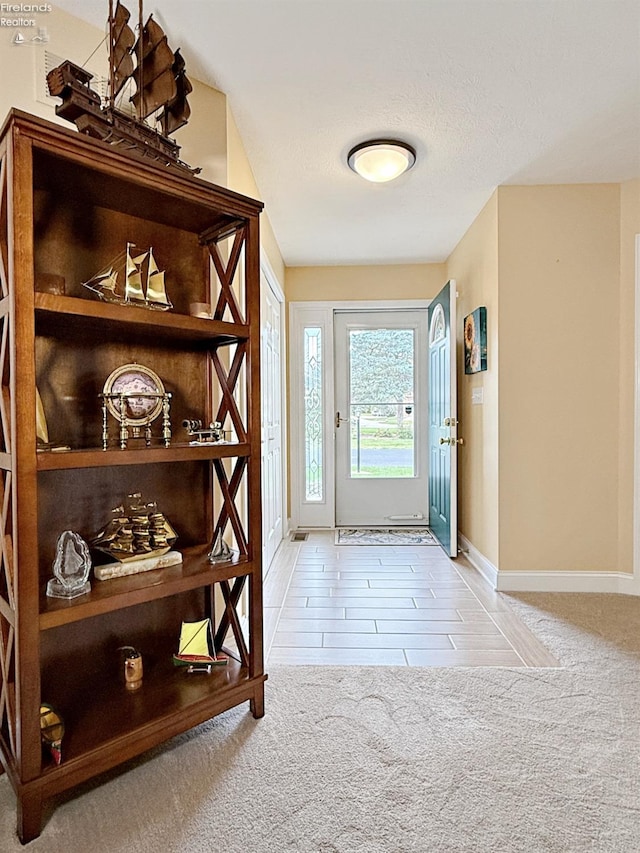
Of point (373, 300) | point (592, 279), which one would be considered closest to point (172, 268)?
point (592, 279)

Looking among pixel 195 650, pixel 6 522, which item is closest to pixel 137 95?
pixel 6 522

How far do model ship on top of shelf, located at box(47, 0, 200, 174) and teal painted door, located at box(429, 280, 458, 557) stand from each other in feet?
8.03

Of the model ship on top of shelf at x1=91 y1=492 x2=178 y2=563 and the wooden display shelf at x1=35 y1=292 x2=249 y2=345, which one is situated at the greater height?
the wooden display shelf at x1=35 y1=292 x2=249 y2=345

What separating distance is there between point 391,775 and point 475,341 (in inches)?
108

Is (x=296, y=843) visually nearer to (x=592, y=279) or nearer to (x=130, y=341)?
(x=130, y=341)

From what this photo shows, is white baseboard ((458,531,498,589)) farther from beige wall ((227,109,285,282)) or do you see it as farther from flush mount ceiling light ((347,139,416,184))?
beige wall ((227,109,285,282))

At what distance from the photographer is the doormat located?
4.29 m

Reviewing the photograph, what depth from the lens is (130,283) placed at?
5.11 ft

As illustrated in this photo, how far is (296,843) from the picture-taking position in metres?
1.27

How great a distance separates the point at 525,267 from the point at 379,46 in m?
1.63

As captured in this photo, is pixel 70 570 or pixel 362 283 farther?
pixel 362 283

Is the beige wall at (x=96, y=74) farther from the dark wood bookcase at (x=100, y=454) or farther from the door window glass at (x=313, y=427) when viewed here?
the door window glass at (x=313, y=427)

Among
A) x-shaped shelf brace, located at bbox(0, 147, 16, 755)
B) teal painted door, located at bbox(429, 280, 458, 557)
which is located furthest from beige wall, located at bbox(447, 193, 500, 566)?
x-shaped shelf brace, located at bbox(0, 147, 16, 755)

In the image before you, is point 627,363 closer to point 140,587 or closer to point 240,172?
point 240,172
